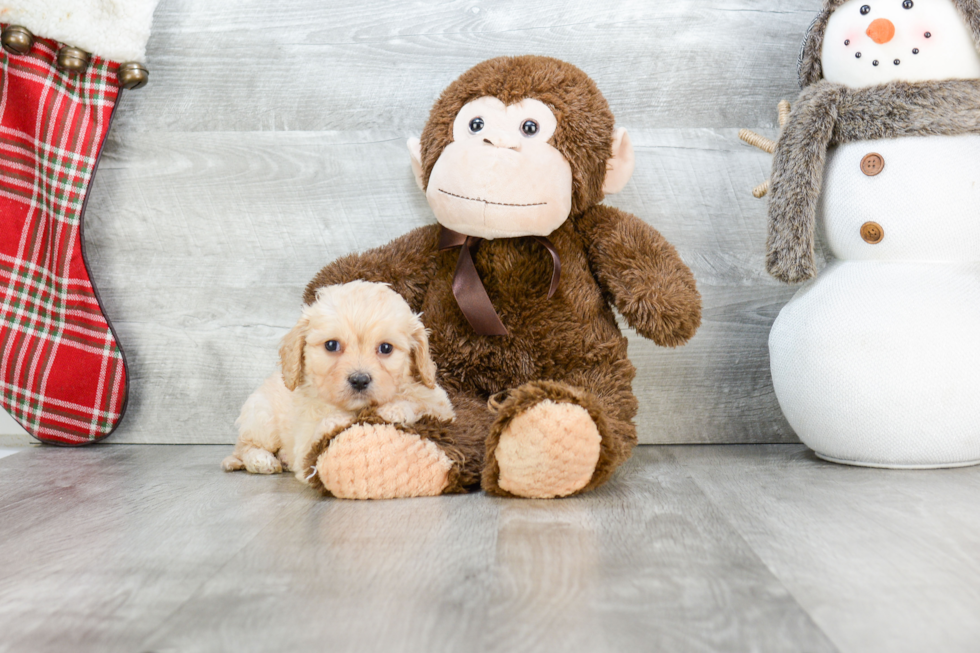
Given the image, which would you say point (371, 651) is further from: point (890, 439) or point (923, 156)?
point (923, 156)

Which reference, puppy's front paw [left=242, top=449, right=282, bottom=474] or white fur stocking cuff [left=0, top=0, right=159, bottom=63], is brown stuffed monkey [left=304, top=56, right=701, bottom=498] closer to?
puppy's front paw [left=242, top=449, right=282, bottom=474]

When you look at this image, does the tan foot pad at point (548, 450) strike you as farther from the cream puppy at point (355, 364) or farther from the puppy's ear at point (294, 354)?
the puppy's ear at point (294, 354)

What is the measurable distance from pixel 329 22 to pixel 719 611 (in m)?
1.22

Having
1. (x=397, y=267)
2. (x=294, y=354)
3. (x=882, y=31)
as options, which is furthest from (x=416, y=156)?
(x=882, y=31)

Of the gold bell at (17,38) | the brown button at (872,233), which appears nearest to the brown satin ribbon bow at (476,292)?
the brown button at (872,233)

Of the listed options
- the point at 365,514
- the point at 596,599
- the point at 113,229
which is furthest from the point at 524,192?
the point at 113,229

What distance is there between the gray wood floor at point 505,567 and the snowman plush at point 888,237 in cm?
9

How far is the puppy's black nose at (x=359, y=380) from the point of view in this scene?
3.42 feet

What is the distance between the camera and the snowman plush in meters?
1.11

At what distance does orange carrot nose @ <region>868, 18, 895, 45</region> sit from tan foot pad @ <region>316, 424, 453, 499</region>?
2.88 ft

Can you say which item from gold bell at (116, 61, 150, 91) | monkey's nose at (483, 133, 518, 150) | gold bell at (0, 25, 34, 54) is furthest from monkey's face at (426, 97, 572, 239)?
gold bell at (0, 25, 34, 54)

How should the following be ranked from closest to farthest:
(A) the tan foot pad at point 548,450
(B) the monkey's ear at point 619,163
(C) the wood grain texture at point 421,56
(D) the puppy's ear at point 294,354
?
1. (A) the tan foot pad at point 548,450
2. (D) the puppy's ear at point 294,354
3. (B) the monkey's ear at point 619,163
4. (C) the wood grain texture at point 421,56

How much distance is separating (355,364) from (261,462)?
0.94 ft

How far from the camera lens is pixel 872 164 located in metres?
1.17
